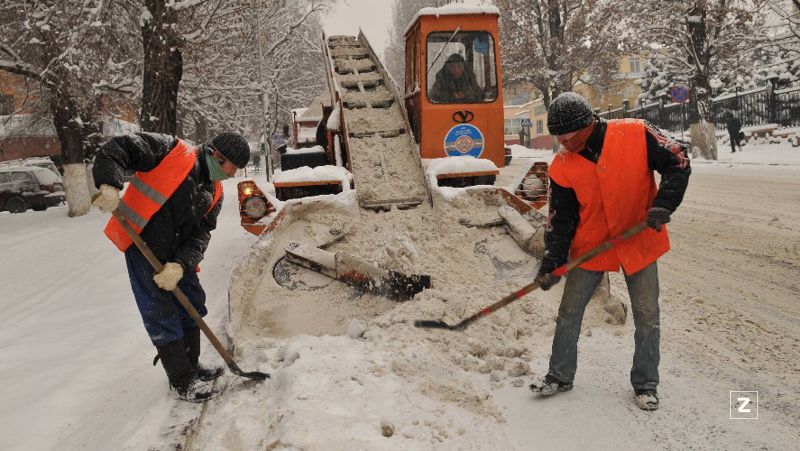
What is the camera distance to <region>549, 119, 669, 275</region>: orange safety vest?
263 centimetres

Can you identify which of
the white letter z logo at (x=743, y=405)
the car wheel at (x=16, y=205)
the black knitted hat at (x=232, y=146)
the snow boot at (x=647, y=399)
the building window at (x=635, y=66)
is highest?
the building window at (x=635, y=66)

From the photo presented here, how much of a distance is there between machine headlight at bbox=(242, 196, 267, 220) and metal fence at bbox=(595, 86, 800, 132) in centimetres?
Result: 1855

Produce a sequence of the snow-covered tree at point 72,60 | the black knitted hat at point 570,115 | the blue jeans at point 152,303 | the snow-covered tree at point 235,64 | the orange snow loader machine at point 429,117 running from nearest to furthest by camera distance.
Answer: the black knitted hat at point 570,115 < the blue jeans at point 152,303 < the orange snow loader machine at point 429,117 < the snow-covered tree at point 72,60 < the snow-covered tree at point 235,64

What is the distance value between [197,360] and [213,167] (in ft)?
4.20

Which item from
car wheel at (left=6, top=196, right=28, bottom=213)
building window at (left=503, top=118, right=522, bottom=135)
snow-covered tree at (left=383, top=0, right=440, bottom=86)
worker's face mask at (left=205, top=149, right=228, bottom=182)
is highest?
snow-covered tree at (left=383, top=0, right=440, bottom=86)

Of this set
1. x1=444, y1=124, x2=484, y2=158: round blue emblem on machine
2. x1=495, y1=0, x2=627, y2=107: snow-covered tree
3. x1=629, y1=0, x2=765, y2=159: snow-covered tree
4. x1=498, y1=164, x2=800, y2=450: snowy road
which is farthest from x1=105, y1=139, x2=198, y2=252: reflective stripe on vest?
x1=495, y1=0, x2=627, y2=107: snow-covered tree

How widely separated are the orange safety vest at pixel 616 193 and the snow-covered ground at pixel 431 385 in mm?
787

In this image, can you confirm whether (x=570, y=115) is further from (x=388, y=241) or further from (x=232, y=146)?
(x=388, y=241)

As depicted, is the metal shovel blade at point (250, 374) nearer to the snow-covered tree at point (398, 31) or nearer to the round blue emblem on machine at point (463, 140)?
the round blue emblem on machine at point (463, 140)

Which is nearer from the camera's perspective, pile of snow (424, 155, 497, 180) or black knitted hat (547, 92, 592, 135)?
black knitted hat (547, 92, 592, 135)

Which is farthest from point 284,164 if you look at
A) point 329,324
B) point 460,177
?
point 329,324

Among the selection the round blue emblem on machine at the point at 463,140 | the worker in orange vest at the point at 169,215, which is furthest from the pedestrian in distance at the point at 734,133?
the worker in orange vest at the point at 169,215

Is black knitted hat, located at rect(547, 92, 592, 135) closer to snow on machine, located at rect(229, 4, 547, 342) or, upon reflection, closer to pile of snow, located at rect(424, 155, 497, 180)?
snow on machine, located at rect(229, 4, 547, 342)

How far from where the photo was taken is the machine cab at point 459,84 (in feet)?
20.1
